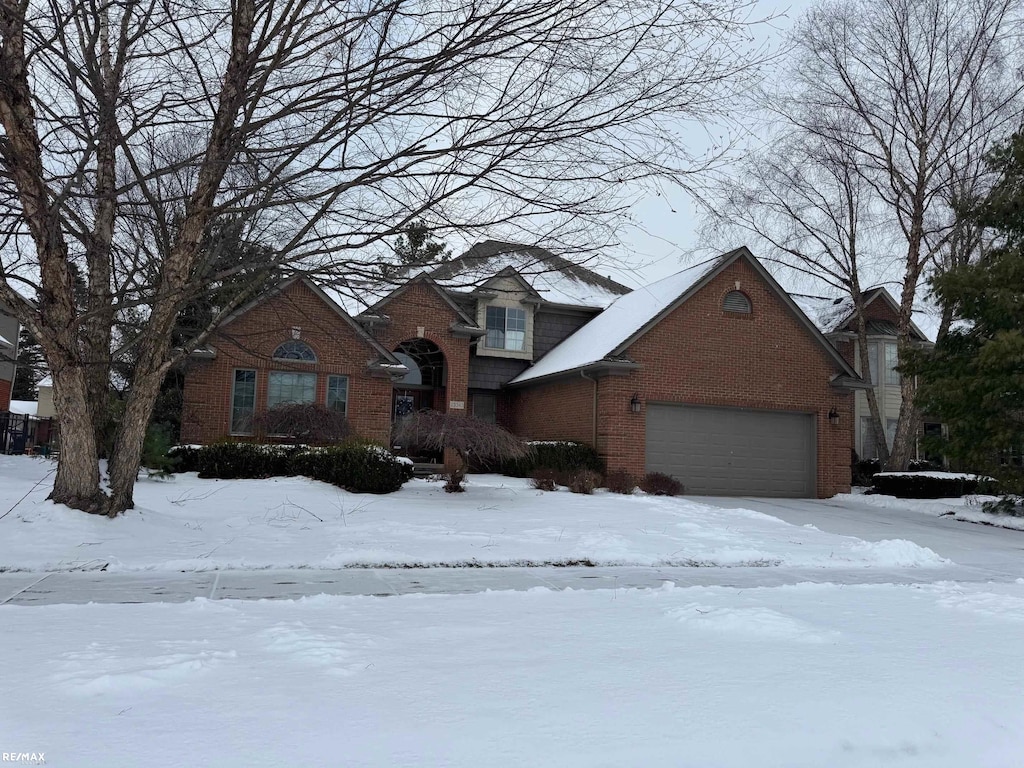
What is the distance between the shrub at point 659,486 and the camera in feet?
63.0

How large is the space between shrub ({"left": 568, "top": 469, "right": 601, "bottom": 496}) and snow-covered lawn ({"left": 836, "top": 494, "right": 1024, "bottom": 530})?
25.1ft

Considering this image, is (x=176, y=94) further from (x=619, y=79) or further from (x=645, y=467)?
(x=645, y=467)

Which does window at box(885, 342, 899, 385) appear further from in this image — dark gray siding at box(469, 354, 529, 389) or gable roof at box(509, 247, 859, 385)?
dark gray siding at box(469, 354, 529, 389)

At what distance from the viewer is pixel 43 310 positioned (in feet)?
30.8

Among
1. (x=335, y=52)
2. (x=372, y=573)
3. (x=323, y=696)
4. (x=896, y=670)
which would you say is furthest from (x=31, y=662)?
(x=335, y=52)

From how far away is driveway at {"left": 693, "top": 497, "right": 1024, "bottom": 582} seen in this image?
10.9 metres

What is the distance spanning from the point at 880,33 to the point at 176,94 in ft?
66.1

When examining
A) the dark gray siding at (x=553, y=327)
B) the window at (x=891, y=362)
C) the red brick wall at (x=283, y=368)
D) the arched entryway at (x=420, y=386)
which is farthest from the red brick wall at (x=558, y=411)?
the window at (x=891, y=362)

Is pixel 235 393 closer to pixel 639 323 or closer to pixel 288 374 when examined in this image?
pixel 288 374

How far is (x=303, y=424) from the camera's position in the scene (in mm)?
19141

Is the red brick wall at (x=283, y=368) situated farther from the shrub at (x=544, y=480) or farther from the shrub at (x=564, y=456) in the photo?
the shrub at (x=544, y=480)

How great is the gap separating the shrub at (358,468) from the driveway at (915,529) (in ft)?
25.4

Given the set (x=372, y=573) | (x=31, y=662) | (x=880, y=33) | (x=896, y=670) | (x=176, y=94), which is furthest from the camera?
(x=880, y=33)

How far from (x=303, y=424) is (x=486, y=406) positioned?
8.10 metres
